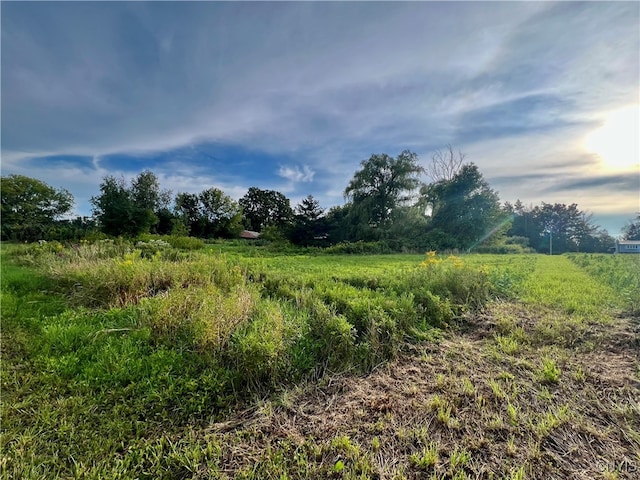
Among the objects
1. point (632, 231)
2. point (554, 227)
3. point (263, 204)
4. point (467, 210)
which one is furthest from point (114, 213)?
point (554, 227)

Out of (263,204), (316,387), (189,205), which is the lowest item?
(316,387)

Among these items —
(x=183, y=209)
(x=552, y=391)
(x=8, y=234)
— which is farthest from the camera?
(x=183, y=209)

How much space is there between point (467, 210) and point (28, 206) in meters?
30.0

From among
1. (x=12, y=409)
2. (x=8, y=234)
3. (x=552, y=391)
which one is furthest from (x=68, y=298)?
(x=8, y=234)

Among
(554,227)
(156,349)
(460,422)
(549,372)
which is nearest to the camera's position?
(460,422)

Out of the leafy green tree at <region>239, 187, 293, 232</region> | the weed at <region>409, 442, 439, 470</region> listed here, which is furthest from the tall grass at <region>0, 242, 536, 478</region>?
the leafy green tree at <region>239, 187, 293, 232</region>

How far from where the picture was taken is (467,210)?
67.5ft

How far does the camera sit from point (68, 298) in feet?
13.0

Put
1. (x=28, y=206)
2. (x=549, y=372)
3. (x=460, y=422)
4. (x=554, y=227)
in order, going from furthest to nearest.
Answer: (x=554, y=227)
(x=28, y=206)
(x=549, y=372)
(x=460, y=422)

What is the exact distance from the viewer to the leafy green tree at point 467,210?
66.4 feet

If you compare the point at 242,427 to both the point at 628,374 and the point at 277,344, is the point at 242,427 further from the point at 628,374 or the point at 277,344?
the point at 628,374

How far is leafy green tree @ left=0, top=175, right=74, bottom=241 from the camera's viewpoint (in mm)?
16047

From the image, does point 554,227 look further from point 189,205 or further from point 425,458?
point 425,458

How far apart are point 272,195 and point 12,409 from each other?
3827 cm
